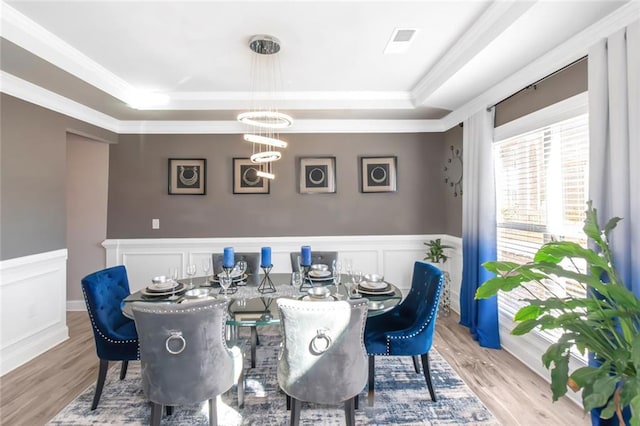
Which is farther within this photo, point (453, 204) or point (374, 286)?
point (453, 204)

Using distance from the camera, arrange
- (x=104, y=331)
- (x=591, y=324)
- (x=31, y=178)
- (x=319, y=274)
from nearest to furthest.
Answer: (x=591, y=324)
(x=104, y=331)
(x=319, y=274)
(x=31, y=178)

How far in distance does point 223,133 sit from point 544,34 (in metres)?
3.61

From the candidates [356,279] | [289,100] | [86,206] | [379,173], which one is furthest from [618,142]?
[86,206]

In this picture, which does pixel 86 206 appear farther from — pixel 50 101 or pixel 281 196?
pixel 281 196

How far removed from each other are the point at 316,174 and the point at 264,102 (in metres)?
1.19

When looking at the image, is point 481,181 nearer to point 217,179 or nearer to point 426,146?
point 426,146

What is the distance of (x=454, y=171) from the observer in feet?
13.4

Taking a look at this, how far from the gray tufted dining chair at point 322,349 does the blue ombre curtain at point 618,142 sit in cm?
154

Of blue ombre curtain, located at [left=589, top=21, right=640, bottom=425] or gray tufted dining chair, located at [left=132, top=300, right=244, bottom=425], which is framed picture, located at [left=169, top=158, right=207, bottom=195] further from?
blue ombre curtain, located at [left=589, top=21, right=640, bottom=425]

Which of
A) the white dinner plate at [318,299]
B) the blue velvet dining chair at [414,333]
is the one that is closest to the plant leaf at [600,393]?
the blue velvet dining chair at [414,333]

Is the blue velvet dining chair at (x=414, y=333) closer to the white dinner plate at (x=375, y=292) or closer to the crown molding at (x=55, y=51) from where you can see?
the white dinner plate at (x=375, y=292)

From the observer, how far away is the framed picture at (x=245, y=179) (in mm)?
4270

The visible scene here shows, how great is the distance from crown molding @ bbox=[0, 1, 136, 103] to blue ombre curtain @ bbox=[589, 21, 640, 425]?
386 centimetres

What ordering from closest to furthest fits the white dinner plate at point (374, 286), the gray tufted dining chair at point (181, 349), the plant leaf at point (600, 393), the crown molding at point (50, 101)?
the plant leaf at point (600, 393) < the gray tufted dining chair at point (181, 349) < the white dinner plate at point (374, 286) < the crown molding at point (50, 101)
